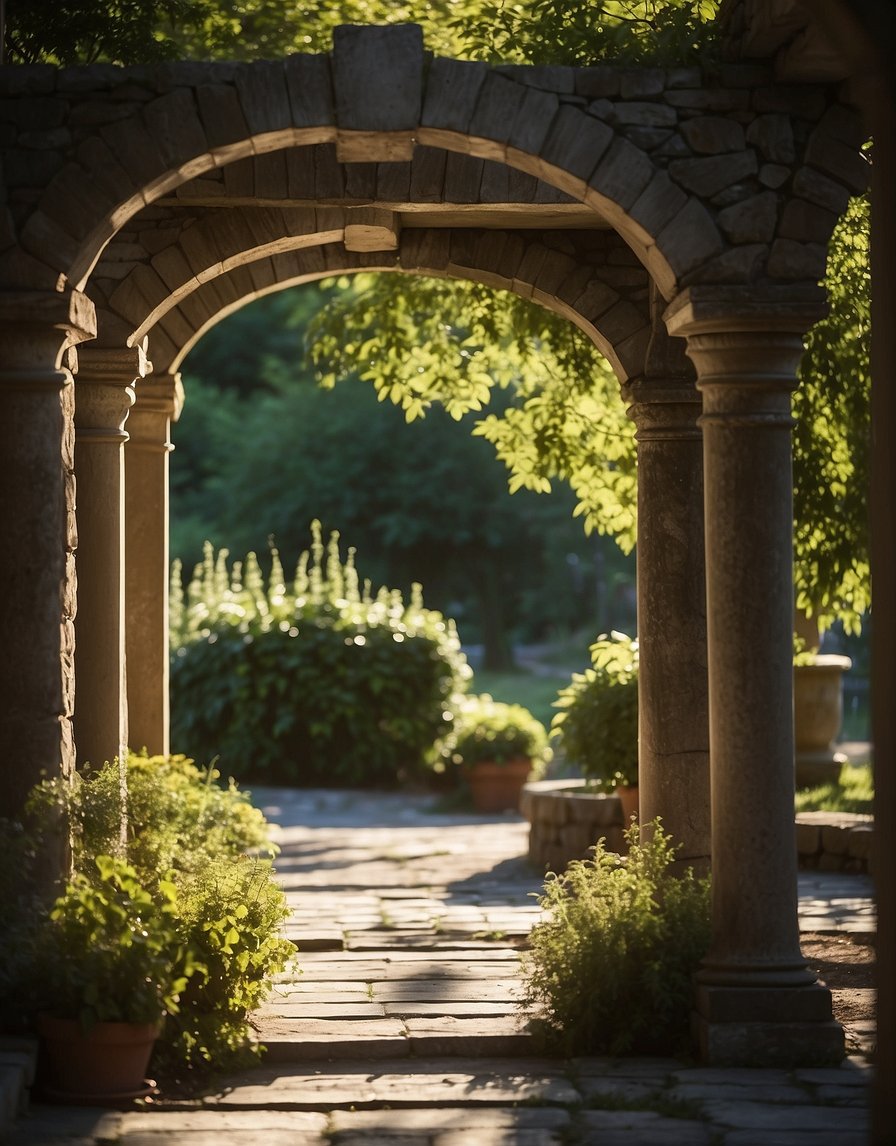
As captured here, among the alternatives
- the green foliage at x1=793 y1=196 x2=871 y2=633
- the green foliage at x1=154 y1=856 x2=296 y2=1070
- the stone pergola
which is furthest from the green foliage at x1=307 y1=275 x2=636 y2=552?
the green foliage at x1=154 y1=856 x2=296 y2=1070

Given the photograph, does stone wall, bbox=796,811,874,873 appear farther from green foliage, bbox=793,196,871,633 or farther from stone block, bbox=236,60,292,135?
stone block, bbox=236,60,292,135

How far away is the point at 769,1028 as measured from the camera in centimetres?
570

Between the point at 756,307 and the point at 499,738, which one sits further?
the point at 499,738

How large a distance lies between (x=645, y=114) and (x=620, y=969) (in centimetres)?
309

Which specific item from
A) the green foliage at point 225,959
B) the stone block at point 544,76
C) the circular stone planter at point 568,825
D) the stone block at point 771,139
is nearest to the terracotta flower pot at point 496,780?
the circular stone planter at point 568,825

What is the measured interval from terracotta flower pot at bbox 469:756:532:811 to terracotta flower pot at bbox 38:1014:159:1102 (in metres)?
9.86

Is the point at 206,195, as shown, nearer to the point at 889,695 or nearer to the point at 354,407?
the point at 889,695

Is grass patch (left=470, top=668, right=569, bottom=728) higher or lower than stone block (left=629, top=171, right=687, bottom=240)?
lower

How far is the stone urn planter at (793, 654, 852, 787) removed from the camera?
42.7ft

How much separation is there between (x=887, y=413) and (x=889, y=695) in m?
0.76

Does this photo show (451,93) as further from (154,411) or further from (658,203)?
(154,411)

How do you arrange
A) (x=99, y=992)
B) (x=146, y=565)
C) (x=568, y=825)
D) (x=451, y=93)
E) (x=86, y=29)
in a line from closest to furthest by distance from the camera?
(x=99, y=992) < (x=451, y=93) < (x=86, y=29) < (x=146, y=565) < (x=568, y=825)

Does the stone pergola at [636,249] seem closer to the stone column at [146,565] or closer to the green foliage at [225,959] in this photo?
the green foliage at [225,959]

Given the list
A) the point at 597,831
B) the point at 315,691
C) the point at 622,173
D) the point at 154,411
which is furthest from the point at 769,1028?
the point at 315,691
